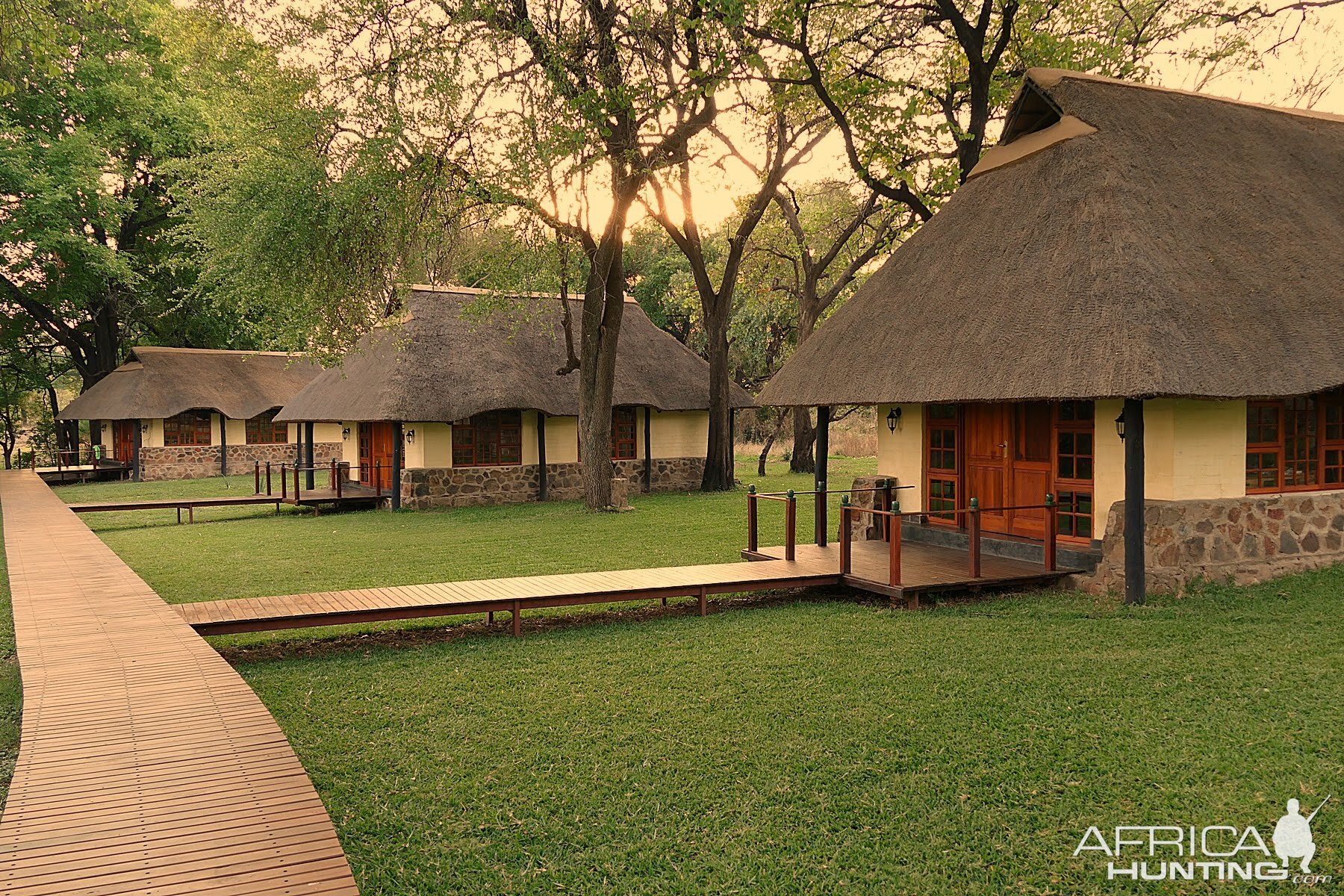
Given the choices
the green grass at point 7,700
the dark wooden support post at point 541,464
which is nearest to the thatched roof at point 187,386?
the dark wooden support post at point 541,464

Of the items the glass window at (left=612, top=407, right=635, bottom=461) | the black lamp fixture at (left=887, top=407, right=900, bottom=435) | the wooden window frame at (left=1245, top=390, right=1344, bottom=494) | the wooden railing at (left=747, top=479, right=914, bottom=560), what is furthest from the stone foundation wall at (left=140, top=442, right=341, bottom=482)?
the wooden window frame at (left=1245, top=390, right=1344, bottom=494)

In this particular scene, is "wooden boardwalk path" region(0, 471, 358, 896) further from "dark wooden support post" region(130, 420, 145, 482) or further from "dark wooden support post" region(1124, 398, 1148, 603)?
"dark wooden support post" region(130, 420, 145, 482)

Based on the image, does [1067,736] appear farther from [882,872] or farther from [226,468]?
[226,468]

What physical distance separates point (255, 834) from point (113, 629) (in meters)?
4.43

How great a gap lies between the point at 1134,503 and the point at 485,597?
20.9 feet

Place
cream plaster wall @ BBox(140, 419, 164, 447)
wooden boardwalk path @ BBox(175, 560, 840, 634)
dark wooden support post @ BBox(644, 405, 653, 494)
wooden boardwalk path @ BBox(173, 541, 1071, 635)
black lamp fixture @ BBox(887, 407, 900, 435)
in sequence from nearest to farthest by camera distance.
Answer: wooden boardwalk path @ BBox(175, 560, 840, 634), wooden boardwalk path @ BBox(173, 541, 1071, 635), black lamp fixture @ BBox(887, 407, 900, 435), dark wooden support post @ BBox(644, 405, 653, 494), cream plaster wall @ BBox(140, 419, 164, 447)

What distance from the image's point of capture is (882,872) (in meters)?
4.20

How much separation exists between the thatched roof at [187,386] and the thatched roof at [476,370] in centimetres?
600

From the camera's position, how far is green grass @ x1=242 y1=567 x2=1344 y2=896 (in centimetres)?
434

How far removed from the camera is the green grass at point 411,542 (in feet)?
38.9

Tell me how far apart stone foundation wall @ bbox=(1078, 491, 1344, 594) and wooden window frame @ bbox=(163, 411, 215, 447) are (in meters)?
29.4

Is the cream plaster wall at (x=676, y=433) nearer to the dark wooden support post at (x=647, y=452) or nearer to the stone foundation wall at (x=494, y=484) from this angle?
the dark wooden support post at (x=647, y=452)

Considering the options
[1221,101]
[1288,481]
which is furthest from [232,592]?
[1221,101]

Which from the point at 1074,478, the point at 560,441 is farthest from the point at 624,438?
the point at 1074,478
